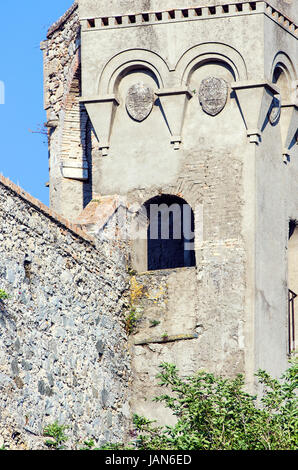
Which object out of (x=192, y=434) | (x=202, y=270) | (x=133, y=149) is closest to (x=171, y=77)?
(x=133, y=149)

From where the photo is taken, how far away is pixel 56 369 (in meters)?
27.8

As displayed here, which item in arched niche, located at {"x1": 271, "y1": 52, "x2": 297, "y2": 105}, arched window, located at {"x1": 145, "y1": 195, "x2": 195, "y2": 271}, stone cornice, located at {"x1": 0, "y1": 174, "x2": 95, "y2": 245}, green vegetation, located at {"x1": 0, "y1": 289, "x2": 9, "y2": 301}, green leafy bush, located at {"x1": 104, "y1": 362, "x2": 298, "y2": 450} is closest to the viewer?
green leafy bush, located at {"x1": 104, "y1": 362, "x2": 298, "y2": 450}

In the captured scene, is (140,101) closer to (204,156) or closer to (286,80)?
(204,156)

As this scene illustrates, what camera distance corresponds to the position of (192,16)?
3123 centimetres

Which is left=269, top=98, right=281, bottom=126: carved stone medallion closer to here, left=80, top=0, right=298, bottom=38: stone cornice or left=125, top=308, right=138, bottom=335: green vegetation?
left=80, top=0, right=298, bottom=38: stone cornice

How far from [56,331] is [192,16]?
6456 mm

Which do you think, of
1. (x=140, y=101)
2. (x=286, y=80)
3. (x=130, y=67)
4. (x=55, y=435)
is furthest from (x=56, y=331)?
(x=286, y=80)

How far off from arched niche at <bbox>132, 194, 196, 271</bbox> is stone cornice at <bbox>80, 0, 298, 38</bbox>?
3.00m

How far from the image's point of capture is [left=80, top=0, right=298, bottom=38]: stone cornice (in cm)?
3091

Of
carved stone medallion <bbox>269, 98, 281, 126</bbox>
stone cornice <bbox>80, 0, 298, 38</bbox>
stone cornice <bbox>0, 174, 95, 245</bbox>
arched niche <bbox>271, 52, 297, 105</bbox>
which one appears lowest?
stone cornice <bbox>0, 174, 95, 245</bbox>

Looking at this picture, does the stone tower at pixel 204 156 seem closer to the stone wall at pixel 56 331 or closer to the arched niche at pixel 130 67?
the arched niche at pixel 130 67

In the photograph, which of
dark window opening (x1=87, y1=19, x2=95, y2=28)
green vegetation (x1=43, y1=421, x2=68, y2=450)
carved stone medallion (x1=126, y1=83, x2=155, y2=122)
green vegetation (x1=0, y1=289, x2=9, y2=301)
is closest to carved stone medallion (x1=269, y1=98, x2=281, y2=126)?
carved stone medallion (x1=126, y1=83, x2=155, y2=122)

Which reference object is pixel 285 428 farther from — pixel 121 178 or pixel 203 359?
pixel 121 178

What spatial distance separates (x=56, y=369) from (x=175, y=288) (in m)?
3.76
